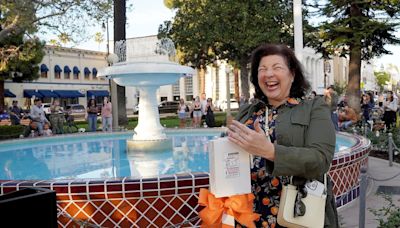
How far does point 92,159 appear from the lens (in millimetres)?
9008

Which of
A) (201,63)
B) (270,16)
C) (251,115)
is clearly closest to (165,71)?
(251,115)

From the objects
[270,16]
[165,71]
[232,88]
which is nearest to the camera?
[165,71]

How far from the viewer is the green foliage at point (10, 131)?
57.8 feet

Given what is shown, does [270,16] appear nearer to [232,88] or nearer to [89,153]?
[89,153]

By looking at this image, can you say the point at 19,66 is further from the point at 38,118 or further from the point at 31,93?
the point at 38,118

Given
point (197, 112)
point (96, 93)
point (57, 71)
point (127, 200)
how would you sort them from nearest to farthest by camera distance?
1. point (127, 200)
2. point (197, 112)
3. point (57, 71)
4. point (96, 93)

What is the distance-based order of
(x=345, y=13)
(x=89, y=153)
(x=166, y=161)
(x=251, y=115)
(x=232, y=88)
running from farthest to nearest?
(x=232, y=88), (x=345, y=13), (x=89, y=153), (x=166, y=161), (x=251, y=115)

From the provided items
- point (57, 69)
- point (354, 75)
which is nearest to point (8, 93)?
point (57, 69)

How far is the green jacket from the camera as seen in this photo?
199cm

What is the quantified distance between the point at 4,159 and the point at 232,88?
4936 cm

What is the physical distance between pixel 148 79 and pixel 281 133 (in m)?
7.45

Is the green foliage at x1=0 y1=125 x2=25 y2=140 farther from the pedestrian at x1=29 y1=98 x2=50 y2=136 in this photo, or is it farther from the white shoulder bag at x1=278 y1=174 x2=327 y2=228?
the white shoulder bag at x1=278 y1=174 x2=327 y2=228

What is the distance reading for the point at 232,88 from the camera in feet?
190

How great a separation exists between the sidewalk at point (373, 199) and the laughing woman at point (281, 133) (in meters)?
2.59
